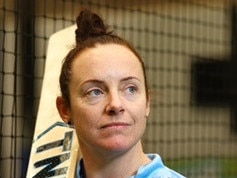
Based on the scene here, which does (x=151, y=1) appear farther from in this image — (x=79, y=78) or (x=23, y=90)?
(x=79, y=78)

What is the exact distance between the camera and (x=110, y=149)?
1377 millimetres

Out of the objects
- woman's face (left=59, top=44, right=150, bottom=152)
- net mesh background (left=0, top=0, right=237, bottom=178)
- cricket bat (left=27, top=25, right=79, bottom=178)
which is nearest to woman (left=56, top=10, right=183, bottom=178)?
woman's face (left=59, top=44, right=150, bottom=152)

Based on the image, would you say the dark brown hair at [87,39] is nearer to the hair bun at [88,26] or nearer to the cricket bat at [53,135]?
the hair bun at [88,26]

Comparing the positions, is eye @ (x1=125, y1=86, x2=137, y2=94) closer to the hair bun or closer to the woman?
the woman

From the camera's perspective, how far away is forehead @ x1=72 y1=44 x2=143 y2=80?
4.60 feet

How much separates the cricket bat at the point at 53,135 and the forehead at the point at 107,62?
29 centimetres

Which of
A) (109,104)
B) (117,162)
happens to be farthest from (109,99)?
(117,162)

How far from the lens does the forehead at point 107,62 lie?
140 cm

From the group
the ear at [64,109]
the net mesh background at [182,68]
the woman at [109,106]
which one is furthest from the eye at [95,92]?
the net mesh background at [182,68]

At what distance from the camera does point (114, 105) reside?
1.36 metres

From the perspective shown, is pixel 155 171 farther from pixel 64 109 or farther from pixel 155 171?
pixel 64 109

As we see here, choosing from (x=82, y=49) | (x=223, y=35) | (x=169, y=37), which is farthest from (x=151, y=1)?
(x=82, y=49)

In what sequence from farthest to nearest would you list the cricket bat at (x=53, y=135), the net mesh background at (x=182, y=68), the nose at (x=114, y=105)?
the net mesh background at (x=182, y=68) → the cricket bat at (x=53, y=135) → the nose at (x=114, y=105)

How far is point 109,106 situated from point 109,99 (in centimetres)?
2
